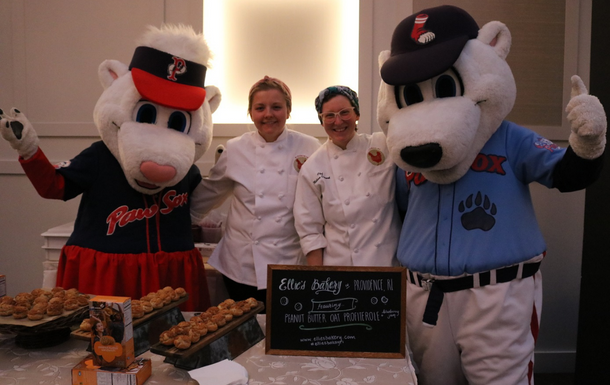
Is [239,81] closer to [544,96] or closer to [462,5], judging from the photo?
[462,5]

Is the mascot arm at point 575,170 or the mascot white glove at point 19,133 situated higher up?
the mascot white glove at point 19,133

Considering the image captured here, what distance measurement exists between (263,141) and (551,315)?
7.53ft

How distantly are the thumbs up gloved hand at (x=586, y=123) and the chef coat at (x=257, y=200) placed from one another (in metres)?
1.12

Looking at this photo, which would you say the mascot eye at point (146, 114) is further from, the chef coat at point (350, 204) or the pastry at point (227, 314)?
the pastry at point (227, 314)

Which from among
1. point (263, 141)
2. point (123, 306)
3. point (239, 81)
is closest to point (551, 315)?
point (263, 141)

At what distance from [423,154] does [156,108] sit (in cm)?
109

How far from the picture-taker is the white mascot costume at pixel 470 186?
4.64 ft

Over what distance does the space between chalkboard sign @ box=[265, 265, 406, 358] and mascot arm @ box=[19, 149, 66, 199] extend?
3.53ft

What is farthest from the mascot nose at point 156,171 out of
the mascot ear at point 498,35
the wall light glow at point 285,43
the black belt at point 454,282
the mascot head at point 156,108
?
the wall light glow at point 285,43

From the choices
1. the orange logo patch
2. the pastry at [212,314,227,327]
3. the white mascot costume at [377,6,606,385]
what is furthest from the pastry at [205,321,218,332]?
the orange logo patch

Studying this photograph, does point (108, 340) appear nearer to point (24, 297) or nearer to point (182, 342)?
point (182, 342)

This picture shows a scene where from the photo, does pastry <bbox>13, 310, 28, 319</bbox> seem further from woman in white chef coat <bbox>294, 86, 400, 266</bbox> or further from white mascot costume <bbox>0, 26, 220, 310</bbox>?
woman in white chef coat <bbox>294, 86, 400, 266</bbox>

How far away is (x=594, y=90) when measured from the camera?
2111 mm

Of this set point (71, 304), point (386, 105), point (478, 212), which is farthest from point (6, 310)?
point (478, 212)
